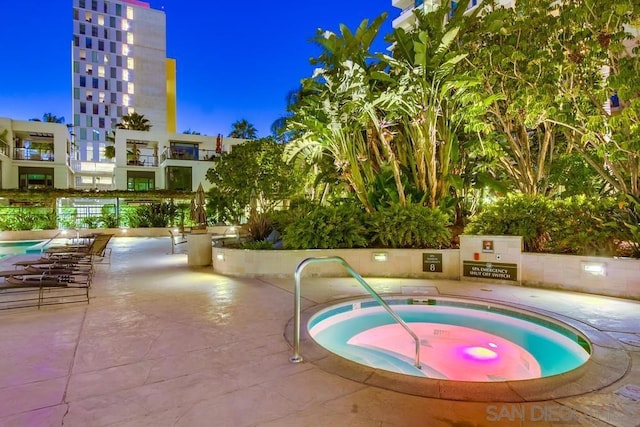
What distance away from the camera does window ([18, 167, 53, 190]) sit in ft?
105

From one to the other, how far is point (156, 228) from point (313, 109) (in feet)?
55.6

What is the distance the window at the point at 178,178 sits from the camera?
32.5 metres

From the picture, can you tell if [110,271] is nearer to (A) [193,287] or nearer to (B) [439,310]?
(A) [193,287]

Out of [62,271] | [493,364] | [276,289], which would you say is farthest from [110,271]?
[493,364]

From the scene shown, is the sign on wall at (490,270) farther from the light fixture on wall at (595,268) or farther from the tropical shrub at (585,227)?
the light fixture on wall at (595,268)

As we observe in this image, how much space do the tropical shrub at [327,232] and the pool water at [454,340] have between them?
8.83 ft

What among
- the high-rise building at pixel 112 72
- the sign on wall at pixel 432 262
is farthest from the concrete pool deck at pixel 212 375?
the high-rise building at pixel 112 72

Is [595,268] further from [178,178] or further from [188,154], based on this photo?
[188,154]

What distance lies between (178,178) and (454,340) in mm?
30948

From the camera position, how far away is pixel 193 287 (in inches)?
302

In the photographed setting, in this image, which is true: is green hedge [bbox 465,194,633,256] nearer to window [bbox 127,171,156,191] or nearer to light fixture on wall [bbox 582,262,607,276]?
light fixture on wall [bbox 582,262,607,276]

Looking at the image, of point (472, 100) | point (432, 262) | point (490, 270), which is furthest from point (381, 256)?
point (472, 100)

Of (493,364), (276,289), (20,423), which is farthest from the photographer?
(276,289)

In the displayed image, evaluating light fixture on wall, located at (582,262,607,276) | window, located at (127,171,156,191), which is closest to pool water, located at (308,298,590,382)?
light fixture on wall, located at (582,262,607,276)
